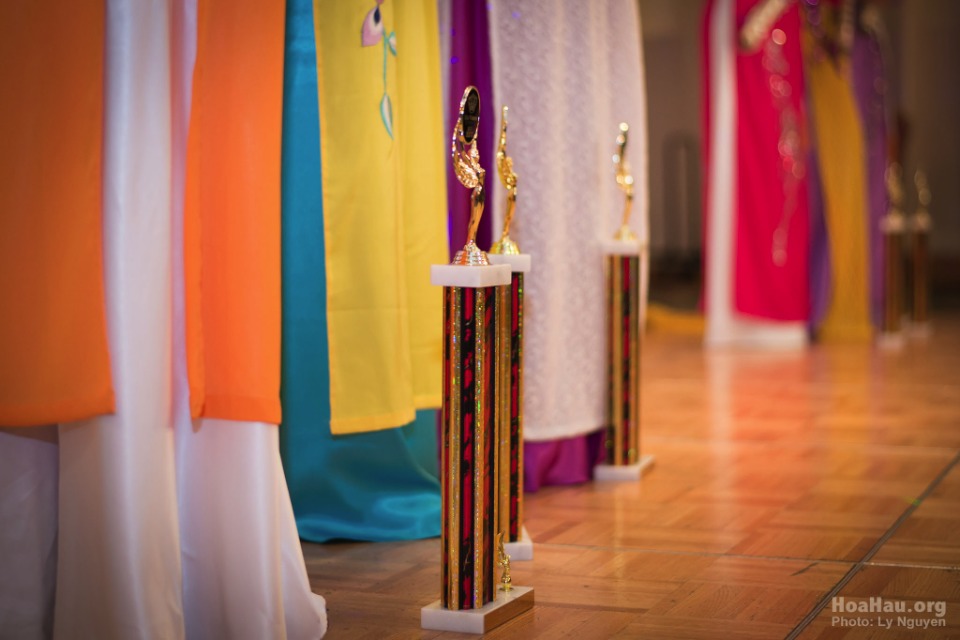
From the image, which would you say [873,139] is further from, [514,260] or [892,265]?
[514,260]

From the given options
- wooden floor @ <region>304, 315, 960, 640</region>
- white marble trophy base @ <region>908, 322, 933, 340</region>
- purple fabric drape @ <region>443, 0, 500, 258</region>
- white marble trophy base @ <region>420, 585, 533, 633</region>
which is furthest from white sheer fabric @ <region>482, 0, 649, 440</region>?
white marble trophy base @ <region>908, 322, 933, 340</region>

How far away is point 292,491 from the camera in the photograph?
8.34ft

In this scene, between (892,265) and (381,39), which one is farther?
(892,265)

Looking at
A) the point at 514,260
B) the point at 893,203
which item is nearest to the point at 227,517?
the point at 514,260

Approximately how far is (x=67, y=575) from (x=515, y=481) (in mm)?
881

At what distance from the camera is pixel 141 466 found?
1.79 metres

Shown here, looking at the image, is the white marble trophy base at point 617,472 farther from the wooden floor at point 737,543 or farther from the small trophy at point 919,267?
the small trophy at point 919,267

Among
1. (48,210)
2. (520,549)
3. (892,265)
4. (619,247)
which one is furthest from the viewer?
(892,265)

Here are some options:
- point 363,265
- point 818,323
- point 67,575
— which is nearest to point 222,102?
point 363,265

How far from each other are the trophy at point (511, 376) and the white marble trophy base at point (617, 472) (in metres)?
0.78

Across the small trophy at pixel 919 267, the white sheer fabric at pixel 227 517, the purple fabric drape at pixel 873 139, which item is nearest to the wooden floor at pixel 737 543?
the white sheer fabric at pixel 227 517

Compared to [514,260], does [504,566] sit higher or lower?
lower

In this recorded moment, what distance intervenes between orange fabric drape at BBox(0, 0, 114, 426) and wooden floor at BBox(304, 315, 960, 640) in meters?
0.59

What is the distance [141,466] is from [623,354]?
1685 mm
